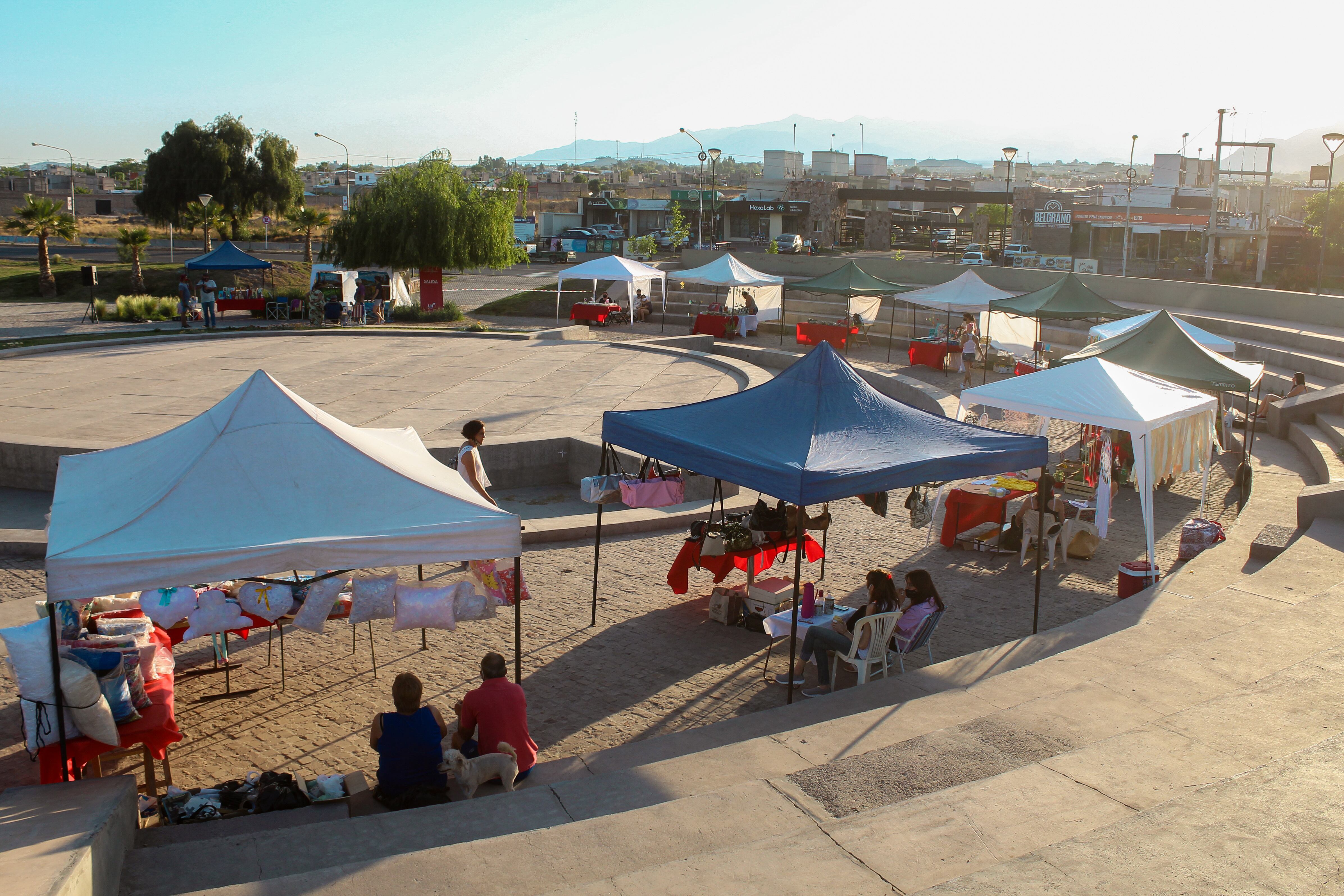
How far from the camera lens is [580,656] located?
8148 mm

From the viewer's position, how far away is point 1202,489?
12.4 metres

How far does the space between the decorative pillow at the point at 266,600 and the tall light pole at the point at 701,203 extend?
3543 centimetres

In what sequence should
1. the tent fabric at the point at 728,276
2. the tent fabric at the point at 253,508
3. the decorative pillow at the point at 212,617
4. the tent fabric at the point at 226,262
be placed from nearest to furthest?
the tent fabric at the point at 253,508 < the decorative pillow at the point at 212,617 < the tent fabric at the point at 728,276 < the tent fabric at the point at 226,262

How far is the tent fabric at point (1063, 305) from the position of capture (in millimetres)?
22312

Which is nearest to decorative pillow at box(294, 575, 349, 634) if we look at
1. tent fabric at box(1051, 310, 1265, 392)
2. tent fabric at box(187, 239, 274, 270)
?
tent fabric at box(1051, 310, 1265, 392)

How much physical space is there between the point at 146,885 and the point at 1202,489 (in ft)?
39.9

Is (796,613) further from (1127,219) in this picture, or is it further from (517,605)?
(1127,219)

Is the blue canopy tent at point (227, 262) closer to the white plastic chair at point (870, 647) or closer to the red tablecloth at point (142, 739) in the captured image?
the red tablecloth at point (142, 739)

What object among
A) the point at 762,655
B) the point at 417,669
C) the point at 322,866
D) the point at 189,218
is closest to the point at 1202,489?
the point at 762,655

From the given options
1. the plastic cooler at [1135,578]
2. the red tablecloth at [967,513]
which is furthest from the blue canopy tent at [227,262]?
the plastic cooler at [1135,578]

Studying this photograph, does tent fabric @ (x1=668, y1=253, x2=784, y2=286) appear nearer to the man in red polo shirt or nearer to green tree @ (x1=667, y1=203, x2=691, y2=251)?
the man in red polo shirt

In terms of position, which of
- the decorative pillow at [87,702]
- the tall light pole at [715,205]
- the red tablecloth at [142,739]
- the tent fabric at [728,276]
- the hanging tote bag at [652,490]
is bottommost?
the red tablecloth at [142,739]

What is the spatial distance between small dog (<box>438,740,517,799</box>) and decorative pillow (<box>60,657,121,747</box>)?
74.6 inches

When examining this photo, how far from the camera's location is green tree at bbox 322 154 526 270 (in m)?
30.7
